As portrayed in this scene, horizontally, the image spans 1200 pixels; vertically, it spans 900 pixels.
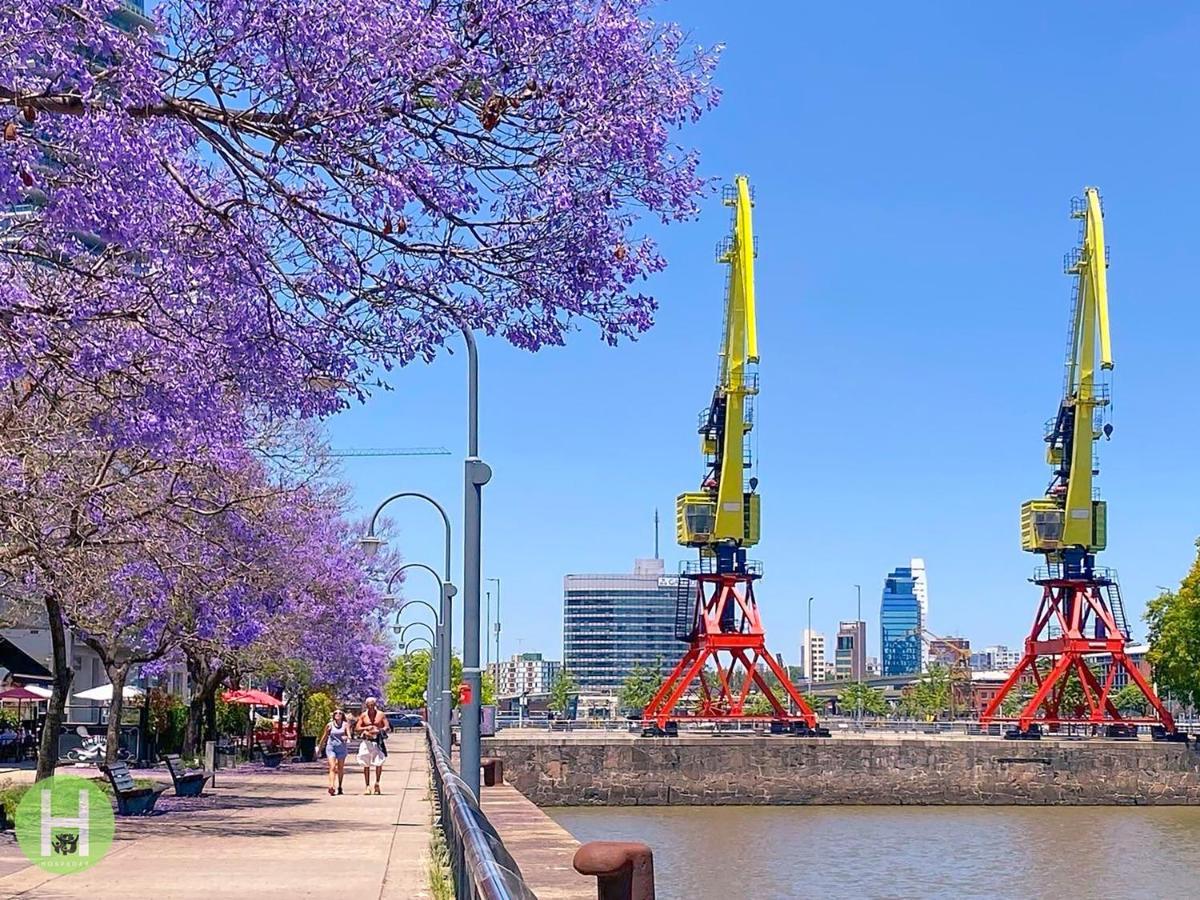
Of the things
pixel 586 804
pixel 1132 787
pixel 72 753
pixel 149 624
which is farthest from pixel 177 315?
pixel 1132 787

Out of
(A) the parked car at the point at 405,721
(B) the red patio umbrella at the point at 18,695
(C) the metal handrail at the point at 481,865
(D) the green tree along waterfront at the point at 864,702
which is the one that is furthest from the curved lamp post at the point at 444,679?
(D) the green tree along waterfront at the point at 864,702

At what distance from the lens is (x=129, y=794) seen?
883 inches

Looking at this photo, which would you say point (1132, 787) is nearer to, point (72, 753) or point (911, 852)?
point (911, 852)

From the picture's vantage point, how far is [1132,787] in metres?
63.5

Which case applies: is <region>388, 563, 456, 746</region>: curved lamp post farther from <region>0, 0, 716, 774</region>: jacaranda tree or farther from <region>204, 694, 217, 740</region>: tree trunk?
<region>0, 0, 716, 774</region>: jacaranda tree

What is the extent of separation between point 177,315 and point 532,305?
2.43 m

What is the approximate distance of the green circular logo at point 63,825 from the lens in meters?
16.6

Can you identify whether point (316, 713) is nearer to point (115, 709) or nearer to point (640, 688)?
point (115, 709)

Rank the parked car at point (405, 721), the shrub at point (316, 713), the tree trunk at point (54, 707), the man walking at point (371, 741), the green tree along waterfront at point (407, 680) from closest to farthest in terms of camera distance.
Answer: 1. the tree trunk at point (54, 707)
2. the man walking at point (371, 741)
3. the shrub at point (316, 713)
4. the parked car at point (405, 721)
5. the green tree along waterfront at point (407, 680)

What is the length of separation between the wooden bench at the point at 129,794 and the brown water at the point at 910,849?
12.3m

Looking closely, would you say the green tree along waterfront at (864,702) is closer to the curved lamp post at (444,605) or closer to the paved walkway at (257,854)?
the curved lamp post at (444,605)

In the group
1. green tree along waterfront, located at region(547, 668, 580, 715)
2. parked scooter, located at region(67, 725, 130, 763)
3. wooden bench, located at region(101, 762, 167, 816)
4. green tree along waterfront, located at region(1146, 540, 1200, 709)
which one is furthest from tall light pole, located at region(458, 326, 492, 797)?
green tree along waterfront, located at region(547, 668, 580, 715)

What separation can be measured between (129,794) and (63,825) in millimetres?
2367

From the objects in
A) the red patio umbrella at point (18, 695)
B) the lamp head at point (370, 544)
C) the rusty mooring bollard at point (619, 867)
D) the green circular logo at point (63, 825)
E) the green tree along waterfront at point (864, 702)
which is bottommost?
the green tree along waterfront at point (864, 702)
